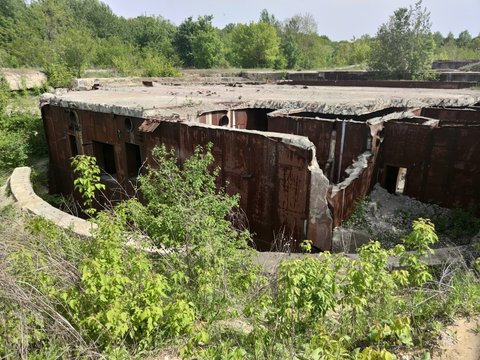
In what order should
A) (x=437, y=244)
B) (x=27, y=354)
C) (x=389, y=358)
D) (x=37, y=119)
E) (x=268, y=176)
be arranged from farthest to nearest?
1. (x=37, y=119)
2. (x=437, y=244)
3. (x=268, y=176)
4. (x=27, y=354)
5. (x=389, y=358)

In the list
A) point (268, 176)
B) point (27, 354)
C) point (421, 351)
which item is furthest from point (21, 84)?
point (421, 351)

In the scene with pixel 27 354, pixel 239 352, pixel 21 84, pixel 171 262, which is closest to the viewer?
pixel 239 352

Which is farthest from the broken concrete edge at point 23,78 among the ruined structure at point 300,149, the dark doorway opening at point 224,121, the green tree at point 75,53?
the dark doorway opening at point 224,121

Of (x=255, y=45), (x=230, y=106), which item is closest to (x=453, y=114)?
(x=230, y=106)

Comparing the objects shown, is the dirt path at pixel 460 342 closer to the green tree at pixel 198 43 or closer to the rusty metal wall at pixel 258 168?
the rusty metal wall at pixel 258 168

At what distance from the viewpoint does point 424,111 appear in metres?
9.07

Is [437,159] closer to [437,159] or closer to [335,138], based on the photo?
[437,159]

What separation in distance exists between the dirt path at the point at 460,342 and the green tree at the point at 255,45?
41.4 meters

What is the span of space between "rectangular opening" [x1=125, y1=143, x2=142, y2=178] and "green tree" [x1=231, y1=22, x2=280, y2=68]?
120ft

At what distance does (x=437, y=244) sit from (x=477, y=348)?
3.38 metres

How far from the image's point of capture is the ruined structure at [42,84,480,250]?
5305 mm

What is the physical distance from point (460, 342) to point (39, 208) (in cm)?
673

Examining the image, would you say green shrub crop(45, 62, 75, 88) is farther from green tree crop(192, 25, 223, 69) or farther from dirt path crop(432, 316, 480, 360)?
dirt path crop(432, 316, 480, 360)

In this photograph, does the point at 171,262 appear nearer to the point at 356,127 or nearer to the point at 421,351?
the point at 421,351
